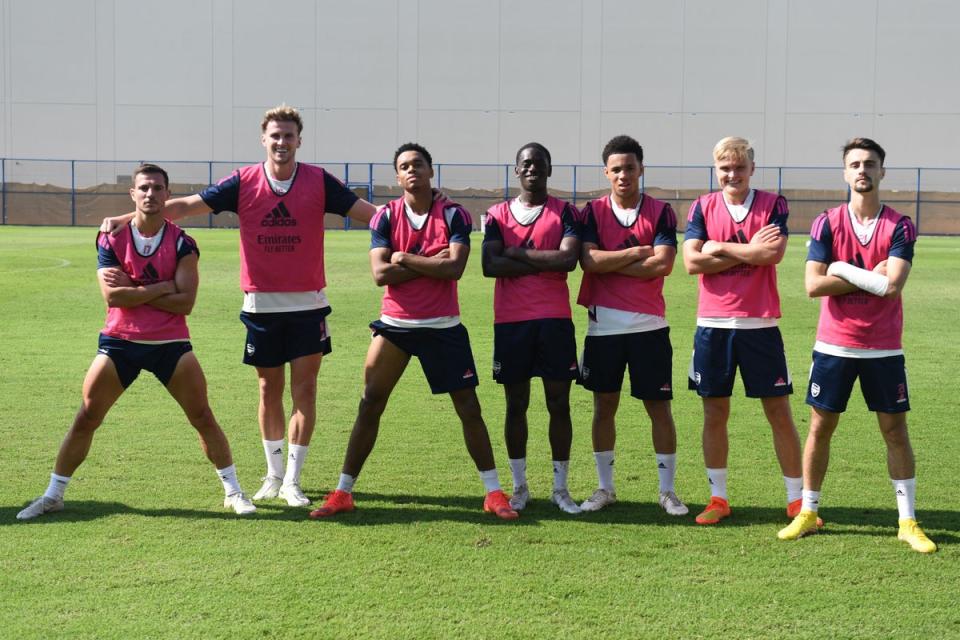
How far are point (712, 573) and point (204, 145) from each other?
37514 millimetres

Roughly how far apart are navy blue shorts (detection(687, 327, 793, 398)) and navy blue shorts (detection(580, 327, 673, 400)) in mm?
231

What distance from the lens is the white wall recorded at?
38.5m

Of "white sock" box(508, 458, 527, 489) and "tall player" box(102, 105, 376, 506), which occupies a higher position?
"tall player" box(102, 105, 376, 506)

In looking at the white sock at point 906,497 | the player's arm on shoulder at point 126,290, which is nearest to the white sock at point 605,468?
the white sock at point 906,497

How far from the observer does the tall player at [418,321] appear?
5.75m

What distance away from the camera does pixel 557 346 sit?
579 centimetres

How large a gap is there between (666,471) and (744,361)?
767 mm

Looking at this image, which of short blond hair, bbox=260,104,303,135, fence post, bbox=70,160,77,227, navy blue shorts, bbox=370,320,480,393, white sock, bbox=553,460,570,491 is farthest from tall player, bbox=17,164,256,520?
fence post, bbox=70,160,77,227

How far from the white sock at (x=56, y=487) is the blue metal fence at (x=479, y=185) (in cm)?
3468

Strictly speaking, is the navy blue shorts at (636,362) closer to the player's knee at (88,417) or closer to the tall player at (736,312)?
the tall player at (736,312)

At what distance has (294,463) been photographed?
6.07 meters

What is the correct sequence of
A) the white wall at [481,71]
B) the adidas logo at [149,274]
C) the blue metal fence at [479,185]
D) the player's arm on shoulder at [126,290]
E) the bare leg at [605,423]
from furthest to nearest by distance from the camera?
1. the blue metal fence at [479,185]
2. the white wall at [481,71]
3. the bare leg at [605,423]
4. the adidas logo at [149,274]
5. the player's arm on shoulder at [126,290]

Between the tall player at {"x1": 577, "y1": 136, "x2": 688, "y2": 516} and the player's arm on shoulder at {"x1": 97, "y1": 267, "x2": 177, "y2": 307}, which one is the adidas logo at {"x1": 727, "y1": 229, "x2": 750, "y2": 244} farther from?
the player's arm on shoulder at {"x1": 97, "y1": 267, "x2": 177, "y2": 307}

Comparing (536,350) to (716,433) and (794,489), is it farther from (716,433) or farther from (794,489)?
(794,489)
